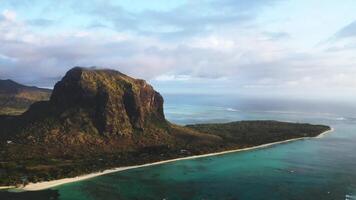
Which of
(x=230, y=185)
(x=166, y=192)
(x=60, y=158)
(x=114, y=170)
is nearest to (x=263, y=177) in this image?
(x=230, y=185)

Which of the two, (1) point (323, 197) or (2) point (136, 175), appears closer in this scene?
(1) point (323, 197)

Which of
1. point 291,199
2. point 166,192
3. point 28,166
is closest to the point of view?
point 291,199

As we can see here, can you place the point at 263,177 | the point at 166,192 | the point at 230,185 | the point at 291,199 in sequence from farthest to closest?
1. the point at 263,177
2. the point at 230,185
3. the point at 166,192
4. the point at 291,199

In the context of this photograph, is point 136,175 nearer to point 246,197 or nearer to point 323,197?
point 246,197

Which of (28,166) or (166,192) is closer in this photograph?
(166,192)

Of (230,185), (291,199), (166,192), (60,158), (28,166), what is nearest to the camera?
(291,199)

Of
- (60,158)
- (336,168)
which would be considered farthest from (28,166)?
(336,168)

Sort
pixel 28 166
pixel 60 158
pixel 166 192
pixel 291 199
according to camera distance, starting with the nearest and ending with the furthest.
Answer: pixel 291 199 < pixel 166 192 < pixel 28 166 < pixel 60 158

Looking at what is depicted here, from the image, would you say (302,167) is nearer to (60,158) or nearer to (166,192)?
(166,192)
